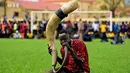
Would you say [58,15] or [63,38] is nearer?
[58,15]

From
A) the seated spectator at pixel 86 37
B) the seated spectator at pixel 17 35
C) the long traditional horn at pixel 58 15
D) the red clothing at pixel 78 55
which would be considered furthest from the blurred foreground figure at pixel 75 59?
the seated spectator at pixel 17 35

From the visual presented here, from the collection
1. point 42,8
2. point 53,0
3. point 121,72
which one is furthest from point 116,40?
point 53,0

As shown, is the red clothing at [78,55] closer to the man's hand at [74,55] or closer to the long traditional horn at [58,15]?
the man's hand at [74,55]

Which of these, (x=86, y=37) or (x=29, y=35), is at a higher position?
(x=86, y=37)

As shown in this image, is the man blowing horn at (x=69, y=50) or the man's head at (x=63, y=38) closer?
the man blowing horn at (x=69, y=50)

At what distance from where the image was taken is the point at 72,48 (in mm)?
7703

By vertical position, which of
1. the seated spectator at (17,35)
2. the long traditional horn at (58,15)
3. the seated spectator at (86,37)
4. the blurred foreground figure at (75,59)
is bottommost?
the seated spectator at (17,35)

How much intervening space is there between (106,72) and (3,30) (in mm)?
32405

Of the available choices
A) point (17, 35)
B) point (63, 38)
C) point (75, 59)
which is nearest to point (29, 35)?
point (17, 35)

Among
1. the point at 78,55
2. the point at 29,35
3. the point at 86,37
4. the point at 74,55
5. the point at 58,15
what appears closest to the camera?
the point at 58,15

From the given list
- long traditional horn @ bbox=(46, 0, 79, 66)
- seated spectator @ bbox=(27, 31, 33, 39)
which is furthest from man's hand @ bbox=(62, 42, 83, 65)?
seated spectator @ bbox=(27, 31, 33, 39)

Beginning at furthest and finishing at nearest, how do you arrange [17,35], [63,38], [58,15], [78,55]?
[17,35], [78,55], [63,38], [58,15]

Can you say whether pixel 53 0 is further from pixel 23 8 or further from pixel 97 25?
pixel 97 25

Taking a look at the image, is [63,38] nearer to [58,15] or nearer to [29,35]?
[58,15]
